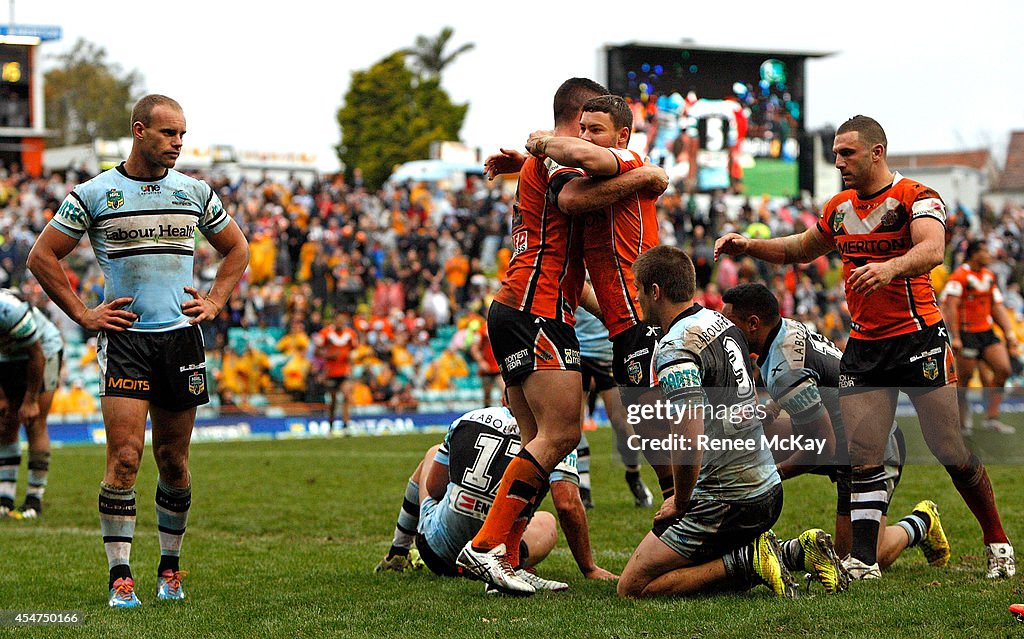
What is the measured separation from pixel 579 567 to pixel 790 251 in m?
2.26

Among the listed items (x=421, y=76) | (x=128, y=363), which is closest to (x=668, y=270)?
(x=128, y=363)

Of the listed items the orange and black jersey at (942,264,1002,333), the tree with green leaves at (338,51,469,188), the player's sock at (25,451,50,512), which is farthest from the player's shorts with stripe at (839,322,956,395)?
the tree with green leaves at (338,51,469,188)

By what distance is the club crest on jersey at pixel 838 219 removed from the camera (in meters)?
7.18

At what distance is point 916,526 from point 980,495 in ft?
1.64

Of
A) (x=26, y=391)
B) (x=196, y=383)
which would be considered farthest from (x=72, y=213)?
(x=26, y=391)

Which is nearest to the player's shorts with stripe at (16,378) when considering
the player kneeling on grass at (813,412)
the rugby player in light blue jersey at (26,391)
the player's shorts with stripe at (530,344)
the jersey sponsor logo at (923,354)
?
the rugby player in light blue jersey at (26,391)

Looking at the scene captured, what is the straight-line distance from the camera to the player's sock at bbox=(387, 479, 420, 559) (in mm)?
7789

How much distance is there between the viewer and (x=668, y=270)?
6.14 meters

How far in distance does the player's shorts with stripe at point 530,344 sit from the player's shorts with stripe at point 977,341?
11484 millimetres

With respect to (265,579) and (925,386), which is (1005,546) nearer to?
(925,386)

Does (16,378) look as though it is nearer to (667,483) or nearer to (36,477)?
(36,477)

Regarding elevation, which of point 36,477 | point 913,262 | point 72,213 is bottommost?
point 36,477

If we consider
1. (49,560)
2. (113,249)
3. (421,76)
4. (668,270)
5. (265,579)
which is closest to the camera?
(668,270)

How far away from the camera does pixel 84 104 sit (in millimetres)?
70812
